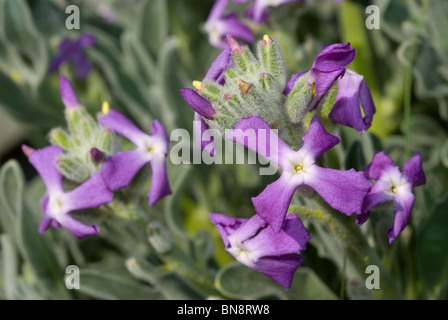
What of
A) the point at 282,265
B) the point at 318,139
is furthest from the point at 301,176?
the point at 282,265

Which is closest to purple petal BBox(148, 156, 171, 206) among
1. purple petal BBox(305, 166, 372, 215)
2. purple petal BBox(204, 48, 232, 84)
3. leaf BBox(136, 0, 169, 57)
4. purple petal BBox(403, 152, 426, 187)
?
purple petal BBox(204, 48, 232, 84)

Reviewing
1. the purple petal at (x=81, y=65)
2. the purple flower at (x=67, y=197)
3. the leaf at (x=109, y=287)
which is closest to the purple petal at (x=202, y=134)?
the purple flower at (x=67, y=197)

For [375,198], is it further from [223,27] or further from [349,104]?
[223,27]

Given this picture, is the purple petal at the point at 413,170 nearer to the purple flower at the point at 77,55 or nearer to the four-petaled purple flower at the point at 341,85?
the four-petaled purple flower at the point at 341,85

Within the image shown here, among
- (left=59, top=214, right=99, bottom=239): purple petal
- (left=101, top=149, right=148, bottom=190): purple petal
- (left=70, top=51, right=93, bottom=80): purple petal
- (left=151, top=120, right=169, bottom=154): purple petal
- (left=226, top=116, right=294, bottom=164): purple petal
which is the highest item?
(left=70, top=51, right=93, bottom=80): purple petal

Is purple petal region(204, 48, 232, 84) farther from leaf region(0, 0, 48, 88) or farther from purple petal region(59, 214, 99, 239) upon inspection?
leaf region(0, 0, 48, 88)

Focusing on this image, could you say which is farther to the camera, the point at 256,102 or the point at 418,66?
the point at 418,66
